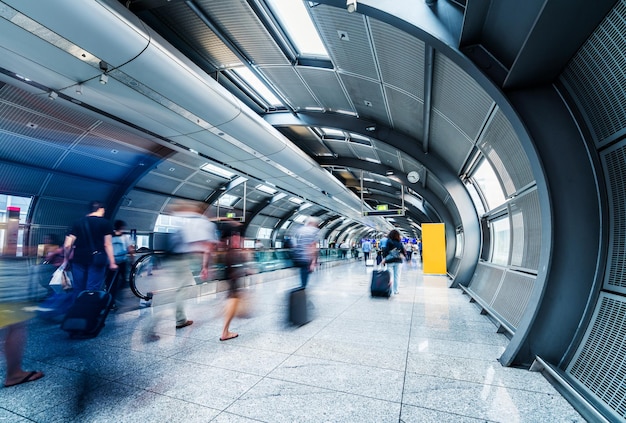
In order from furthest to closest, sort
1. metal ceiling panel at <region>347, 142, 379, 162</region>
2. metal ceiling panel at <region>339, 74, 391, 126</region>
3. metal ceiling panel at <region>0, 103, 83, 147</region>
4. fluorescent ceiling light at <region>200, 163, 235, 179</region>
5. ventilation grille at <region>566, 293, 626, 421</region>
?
1. fluorescent ceiling light at <region>200, 163, 235, 179</region>
2. metal ceiling panel at <region>347, 142, 379, 162</region>
3. metal ceiling panel at <region>0, 103, 83, 147</region>
4. metal ceiling panel at <region>339, 74, 391, 126</region>
5. ventilation grille at <region>566, 293, 626, 421</region>

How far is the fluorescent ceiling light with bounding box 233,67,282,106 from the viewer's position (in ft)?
22.5

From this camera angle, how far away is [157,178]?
1870cm

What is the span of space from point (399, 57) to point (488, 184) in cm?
454

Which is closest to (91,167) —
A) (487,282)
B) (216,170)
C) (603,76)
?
(216,170)

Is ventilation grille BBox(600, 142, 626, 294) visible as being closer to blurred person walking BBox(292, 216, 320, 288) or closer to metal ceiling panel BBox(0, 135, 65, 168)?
blurred person walking BBox(292, 216, 320, 288)

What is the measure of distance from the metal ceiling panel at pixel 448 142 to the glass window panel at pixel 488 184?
49 centimetres

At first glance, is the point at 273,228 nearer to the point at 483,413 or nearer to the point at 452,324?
the point at 452,324

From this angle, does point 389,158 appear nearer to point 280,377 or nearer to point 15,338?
point 280,377

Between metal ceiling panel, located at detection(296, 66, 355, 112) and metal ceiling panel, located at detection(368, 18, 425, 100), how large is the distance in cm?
134

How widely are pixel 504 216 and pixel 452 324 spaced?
11.3 feet

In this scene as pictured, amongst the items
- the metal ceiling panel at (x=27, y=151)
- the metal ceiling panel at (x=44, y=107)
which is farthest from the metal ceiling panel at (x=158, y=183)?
the metal ceiling panel at (x=44, y=107)

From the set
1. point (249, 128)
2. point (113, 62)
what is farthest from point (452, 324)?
point (113, 62)

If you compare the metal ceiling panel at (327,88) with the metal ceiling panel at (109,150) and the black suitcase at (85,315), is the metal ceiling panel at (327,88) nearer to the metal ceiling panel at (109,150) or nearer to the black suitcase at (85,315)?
the black suitcase at (85,315)

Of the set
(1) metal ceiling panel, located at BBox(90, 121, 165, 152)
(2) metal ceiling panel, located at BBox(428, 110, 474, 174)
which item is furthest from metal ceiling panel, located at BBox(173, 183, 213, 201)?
(2) metal ceiling panel, located at BBox(428, 110, 474, 174)
